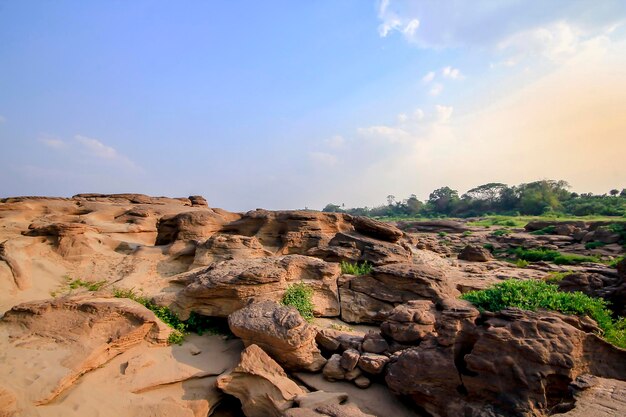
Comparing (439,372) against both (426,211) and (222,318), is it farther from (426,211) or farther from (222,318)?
(426,211)

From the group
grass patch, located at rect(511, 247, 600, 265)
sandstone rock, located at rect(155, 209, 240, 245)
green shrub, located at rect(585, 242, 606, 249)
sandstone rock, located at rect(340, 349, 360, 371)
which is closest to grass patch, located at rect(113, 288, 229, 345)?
sandstone rock, located at rect(340, 349, 360, 371)

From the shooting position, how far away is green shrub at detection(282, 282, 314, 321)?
25.7 ft

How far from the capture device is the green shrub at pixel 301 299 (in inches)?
308

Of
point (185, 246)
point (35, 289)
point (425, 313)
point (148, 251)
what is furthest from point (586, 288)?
point (35, 289)

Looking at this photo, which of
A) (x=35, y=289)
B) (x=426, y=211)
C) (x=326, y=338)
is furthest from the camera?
(x=426, y=211)

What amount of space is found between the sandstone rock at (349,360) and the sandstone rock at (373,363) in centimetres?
10

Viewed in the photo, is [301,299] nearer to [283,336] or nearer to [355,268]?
[283,336]

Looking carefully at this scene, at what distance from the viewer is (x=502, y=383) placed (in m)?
3.99

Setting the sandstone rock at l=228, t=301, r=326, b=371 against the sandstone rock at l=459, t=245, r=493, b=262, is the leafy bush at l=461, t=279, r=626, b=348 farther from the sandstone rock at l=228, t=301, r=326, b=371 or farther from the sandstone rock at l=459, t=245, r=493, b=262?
the sandstone rock at l=459, t=245, r=493, b=262

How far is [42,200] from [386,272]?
60.5 feet

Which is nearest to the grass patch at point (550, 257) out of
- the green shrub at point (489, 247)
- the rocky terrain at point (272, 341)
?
the green shrub at point (489, 247)

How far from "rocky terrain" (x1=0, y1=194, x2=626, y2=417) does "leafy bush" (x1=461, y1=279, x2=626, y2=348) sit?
3.11 ft

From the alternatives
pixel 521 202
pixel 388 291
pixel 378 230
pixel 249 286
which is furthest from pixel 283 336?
pixel 521 202

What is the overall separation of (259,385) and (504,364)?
3.71 meters
